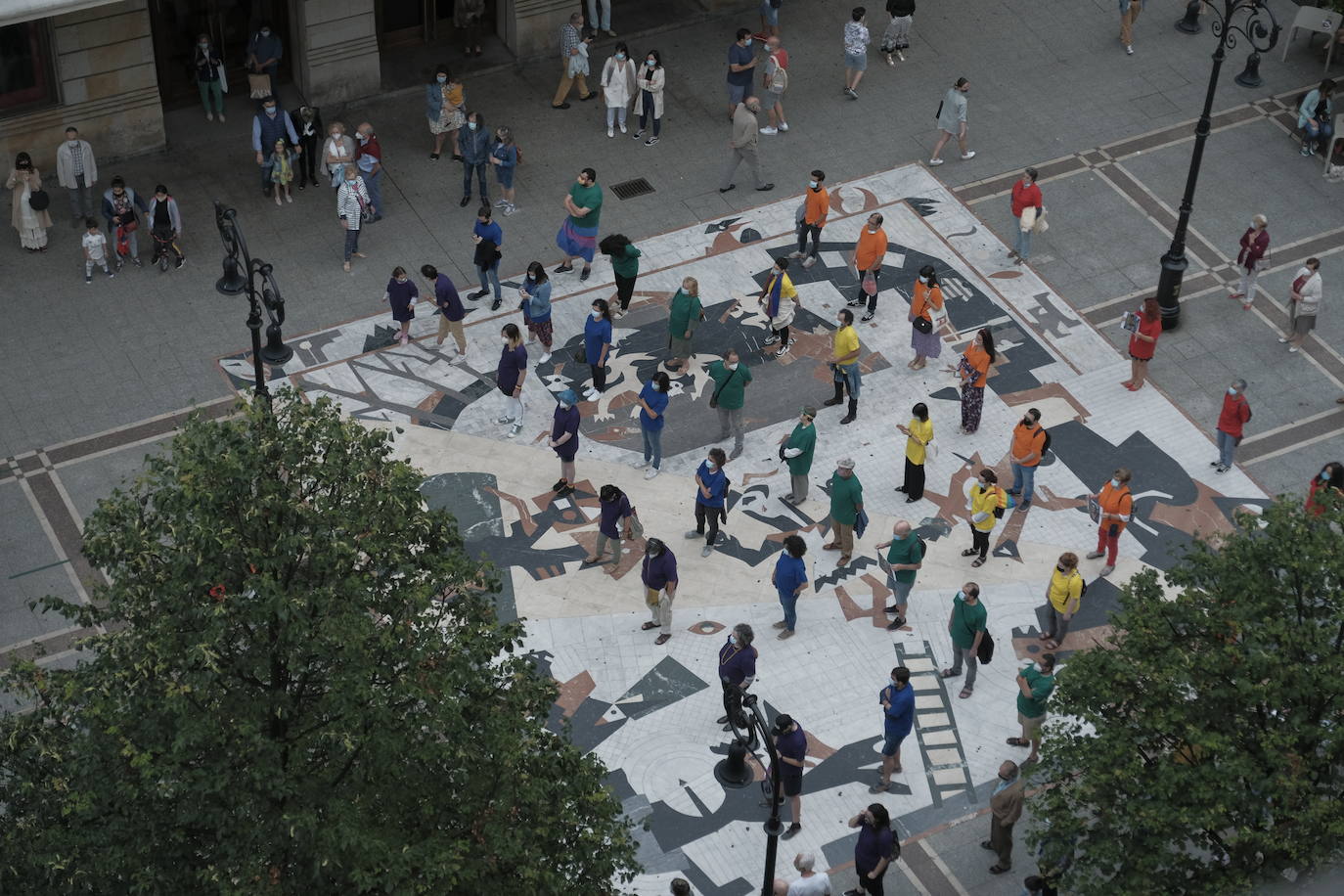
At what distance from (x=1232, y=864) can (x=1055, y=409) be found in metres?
11.7

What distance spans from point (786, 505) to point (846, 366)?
2.33m

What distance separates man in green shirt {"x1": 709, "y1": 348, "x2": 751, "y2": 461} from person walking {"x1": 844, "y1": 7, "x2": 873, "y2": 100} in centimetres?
933

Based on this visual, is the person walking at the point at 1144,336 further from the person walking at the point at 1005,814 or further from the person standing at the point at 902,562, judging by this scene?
the person walking at the point at 1005,814

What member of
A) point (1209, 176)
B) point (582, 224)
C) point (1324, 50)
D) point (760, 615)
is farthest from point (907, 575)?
point (1324, 50)

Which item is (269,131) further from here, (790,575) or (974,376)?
(790,575)

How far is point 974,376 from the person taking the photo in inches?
1061

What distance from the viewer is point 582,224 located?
29.9m

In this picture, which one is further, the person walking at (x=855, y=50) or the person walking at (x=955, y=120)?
the person walking at (x=855, y=50)

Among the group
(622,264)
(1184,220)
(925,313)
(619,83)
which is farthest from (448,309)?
(1184,220)

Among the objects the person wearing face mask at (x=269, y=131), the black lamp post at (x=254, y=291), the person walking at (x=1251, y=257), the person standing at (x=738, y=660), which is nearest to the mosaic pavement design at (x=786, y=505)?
the person standing at (x=738, y=660)

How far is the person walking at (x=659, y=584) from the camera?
23.6m

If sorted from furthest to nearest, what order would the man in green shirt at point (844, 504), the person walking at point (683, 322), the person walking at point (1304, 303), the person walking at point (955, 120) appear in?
the person walking at point (955, 120) < the person walking at point (1304, 303) < the person walking at point (683, 322) < the man in green shirt at point (844, 504)

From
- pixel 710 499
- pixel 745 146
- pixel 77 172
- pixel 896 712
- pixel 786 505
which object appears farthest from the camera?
pixel 745 146

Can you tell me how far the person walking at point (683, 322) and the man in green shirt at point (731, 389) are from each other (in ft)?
3.78
